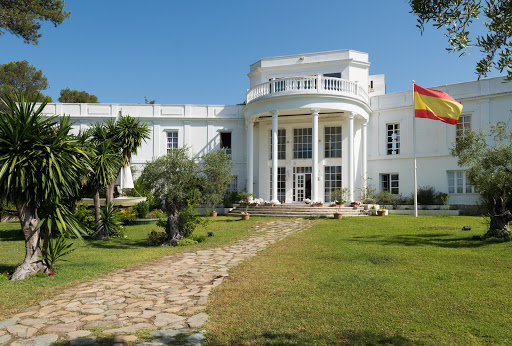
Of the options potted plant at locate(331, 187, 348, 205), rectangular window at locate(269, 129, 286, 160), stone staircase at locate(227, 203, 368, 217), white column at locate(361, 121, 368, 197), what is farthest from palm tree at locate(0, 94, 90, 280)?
white column at locate(361, 121, 368, 197)

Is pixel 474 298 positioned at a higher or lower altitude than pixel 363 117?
lower

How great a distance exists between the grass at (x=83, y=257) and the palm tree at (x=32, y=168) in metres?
0.74

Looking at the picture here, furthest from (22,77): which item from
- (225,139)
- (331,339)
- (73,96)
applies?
(331,339)

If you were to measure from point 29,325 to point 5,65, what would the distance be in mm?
51099

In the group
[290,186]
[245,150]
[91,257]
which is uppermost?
[245,150]

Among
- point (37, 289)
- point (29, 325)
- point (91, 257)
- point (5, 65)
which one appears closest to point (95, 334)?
point (29, 325)

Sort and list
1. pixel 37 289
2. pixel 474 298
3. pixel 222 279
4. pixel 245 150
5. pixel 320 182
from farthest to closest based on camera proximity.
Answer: pixel 245 150
pixel 320 182
pixel 222 279
pixel 37 289
pixel 474 298

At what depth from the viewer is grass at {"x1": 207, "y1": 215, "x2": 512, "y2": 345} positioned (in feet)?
14.3

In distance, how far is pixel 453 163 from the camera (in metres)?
22.5

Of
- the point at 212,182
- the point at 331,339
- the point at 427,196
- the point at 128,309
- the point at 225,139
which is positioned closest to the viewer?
the point at 331,339

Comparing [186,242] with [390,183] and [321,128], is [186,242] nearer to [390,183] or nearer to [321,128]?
[321,128]

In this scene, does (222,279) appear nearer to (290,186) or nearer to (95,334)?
(95,334)

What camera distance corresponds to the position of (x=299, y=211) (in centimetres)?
2036

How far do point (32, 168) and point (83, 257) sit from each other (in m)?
3.85
